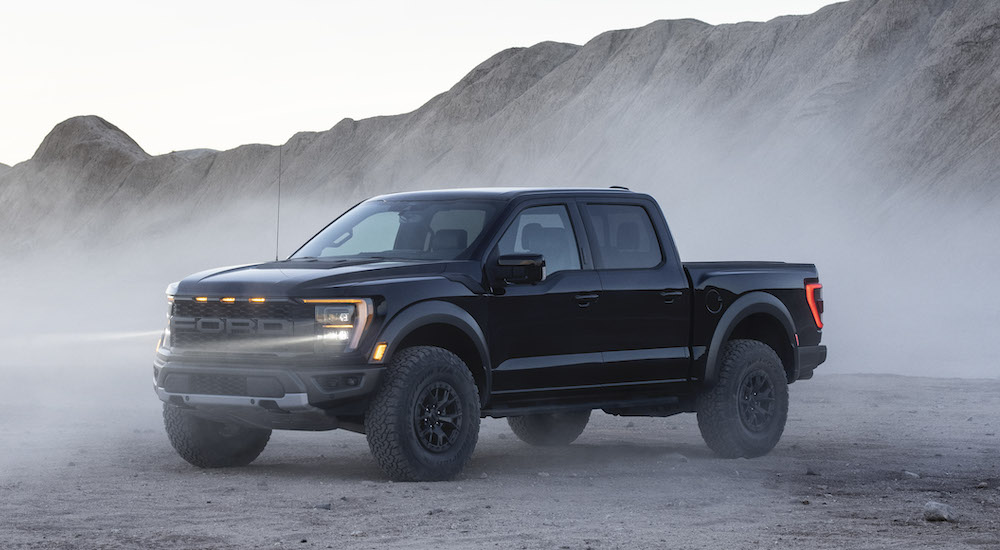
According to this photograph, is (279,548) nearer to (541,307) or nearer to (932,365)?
(541,307)

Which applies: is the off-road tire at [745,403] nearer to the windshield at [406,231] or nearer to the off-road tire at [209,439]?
the windshield at [406,231]

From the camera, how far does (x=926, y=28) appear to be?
70.1 meters

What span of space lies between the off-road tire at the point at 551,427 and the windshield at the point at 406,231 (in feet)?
9.13

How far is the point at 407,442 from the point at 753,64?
66873 millimetres

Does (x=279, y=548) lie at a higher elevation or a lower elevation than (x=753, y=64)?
lower

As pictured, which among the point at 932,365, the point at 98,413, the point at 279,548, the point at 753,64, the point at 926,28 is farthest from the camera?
the point at 753,64

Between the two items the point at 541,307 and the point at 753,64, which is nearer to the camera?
the point at 541,307

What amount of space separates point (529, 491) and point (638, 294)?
2.01 m

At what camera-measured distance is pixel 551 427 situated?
1358 cm

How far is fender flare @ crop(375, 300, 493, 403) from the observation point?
32.8ft

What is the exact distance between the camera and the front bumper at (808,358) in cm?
1305

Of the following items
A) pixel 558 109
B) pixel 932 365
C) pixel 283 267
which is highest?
pixel 558 109

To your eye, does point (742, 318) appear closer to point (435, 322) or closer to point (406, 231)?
point (406, 231)

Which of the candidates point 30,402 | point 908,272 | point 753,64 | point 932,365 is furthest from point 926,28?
point 30,402
